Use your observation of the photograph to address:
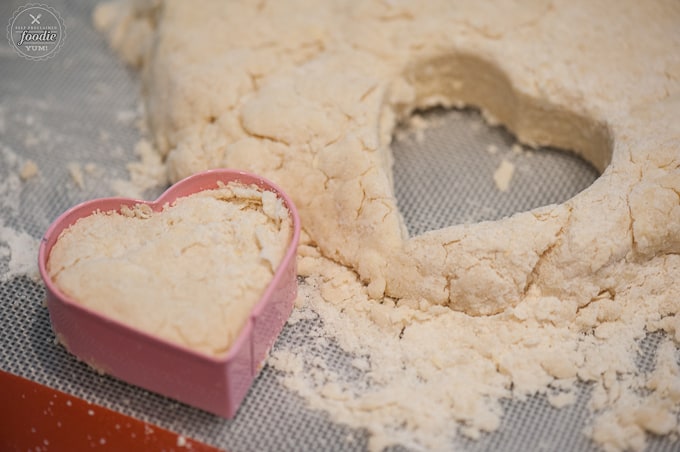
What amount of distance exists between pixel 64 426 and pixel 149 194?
583 millimetres

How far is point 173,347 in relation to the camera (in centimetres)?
126

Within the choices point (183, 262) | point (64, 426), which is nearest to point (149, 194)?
point (183, 262)

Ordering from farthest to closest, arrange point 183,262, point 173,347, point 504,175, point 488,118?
1. point 488,118
2. point 504,175
3. point 183,262
4. point 173,347

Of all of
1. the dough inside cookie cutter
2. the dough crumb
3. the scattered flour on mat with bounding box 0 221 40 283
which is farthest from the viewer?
the dough crumb

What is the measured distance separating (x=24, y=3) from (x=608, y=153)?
167 cm

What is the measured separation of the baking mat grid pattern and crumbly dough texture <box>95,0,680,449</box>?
0.06 m

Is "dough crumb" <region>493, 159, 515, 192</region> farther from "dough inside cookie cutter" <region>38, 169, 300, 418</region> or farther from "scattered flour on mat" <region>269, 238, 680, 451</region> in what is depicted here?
"dough inside cookie cutter" <region>38, 169, 300, 418</region>

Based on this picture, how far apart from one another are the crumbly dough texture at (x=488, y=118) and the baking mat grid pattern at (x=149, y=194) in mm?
55

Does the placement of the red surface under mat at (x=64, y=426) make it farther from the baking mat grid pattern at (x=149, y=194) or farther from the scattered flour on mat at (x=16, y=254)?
the scattered flour on mat at (x=16, y=254)

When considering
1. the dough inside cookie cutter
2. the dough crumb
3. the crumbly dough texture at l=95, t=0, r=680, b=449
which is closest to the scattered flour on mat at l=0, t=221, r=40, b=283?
the dough inside cookie cutter

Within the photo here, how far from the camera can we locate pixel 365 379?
1.46 meters

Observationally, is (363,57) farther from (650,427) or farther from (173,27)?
(650,427)

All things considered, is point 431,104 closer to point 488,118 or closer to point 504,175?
point 488,118

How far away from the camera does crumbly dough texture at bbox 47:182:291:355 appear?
4.29 ft
